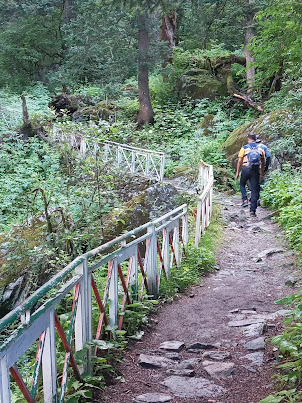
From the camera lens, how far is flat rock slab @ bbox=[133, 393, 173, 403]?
3.27m

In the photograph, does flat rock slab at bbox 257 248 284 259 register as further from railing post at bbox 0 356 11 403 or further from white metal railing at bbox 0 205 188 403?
railing post at bbox 0 356 11 403

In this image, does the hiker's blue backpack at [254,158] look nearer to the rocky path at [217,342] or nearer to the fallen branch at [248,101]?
the rocky path at [217,342]

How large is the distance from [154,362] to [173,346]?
0.48 meters

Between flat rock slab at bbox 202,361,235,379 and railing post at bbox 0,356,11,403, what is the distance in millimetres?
2146

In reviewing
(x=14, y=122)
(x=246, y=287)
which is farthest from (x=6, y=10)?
Result: (x=246, y=287)

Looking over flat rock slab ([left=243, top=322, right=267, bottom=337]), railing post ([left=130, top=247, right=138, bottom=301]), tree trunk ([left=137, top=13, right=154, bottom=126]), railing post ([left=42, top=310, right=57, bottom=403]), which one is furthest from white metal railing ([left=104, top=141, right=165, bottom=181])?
railing post ([left=42, top=310, right=57, bottom=403])

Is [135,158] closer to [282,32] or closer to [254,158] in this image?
[254,158]

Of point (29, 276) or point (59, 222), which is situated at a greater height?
point (59, 222)

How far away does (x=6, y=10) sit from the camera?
Result: 29250mm

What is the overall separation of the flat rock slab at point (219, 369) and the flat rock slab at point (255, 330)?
0.82m

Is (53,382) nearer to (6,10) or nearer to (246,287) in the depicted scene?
(246,287)

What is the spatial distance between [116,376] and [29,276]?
146 inches

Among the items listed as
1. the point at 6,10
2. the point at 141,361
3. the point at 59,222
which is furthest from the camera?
the point at 6,10

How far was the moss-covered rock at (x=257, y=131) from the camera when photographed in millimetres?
15117
